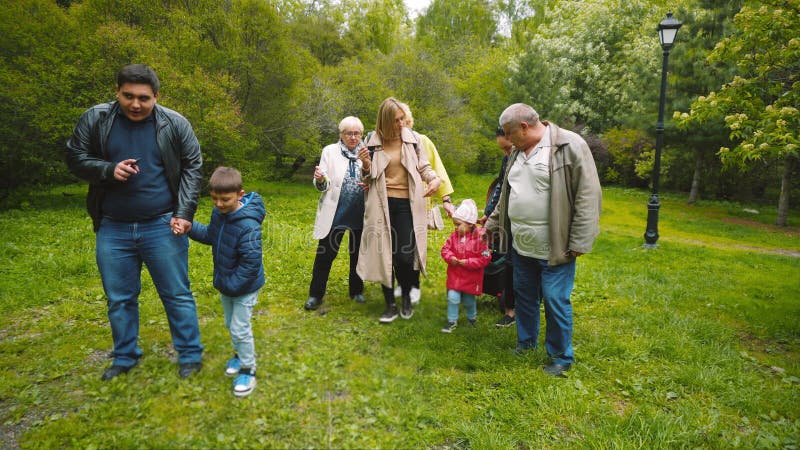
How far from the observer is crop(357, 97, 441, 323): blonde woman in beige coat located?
15.0ft

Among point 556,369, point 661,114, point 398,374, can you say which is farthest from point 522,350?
point 661,114

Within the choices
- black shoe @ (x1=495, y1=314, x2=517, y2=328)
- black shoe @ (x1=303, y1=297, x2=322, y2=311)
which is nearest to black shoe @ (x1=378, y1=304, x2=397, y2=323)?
black shoe @ (x1=303, y1=297, x2=322, y2=311)

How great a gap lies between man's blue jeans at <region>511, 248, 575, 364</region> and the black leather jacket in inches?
108

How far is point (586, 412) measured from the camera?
3.28m

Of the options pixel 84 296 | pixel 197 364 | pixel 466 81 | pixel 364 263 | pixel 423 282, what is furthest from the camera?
pixel 466 81

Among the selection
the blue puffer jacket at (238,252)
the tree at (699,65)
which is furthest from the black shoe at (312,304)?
the tree at (699,65)

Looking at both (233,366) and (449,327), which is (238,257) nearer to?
(233,366)

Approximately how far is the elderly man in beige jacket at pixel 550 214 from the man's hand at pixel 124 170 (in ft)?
9.04

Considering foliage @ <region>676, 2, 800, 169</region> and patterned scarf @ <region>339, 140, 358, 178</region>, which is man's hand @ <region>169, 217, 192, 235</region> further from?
foliage @ <region>676, 2, 800, 169</region>

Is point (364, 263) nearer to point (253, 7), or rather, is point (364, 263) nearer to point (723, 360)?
point (723, 360)

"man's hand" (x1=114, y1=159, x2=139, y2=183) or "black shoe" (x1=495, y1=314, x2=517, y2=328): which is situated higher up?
"man's hand" (x1=114, y1=159, x2=139, y2=183)

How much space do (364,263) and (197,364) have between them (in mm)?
1795

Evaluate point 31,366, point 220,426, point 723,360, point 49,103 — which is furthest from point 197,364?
point 49,103

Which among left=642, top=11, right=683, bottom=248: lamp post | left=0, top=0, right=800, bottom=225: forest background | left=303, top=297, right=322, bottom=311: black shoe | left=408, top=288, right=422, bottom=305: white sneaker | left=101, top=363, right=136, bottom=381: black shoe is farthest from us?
left=642, top=11, right=683, bottom=248: lamp post
